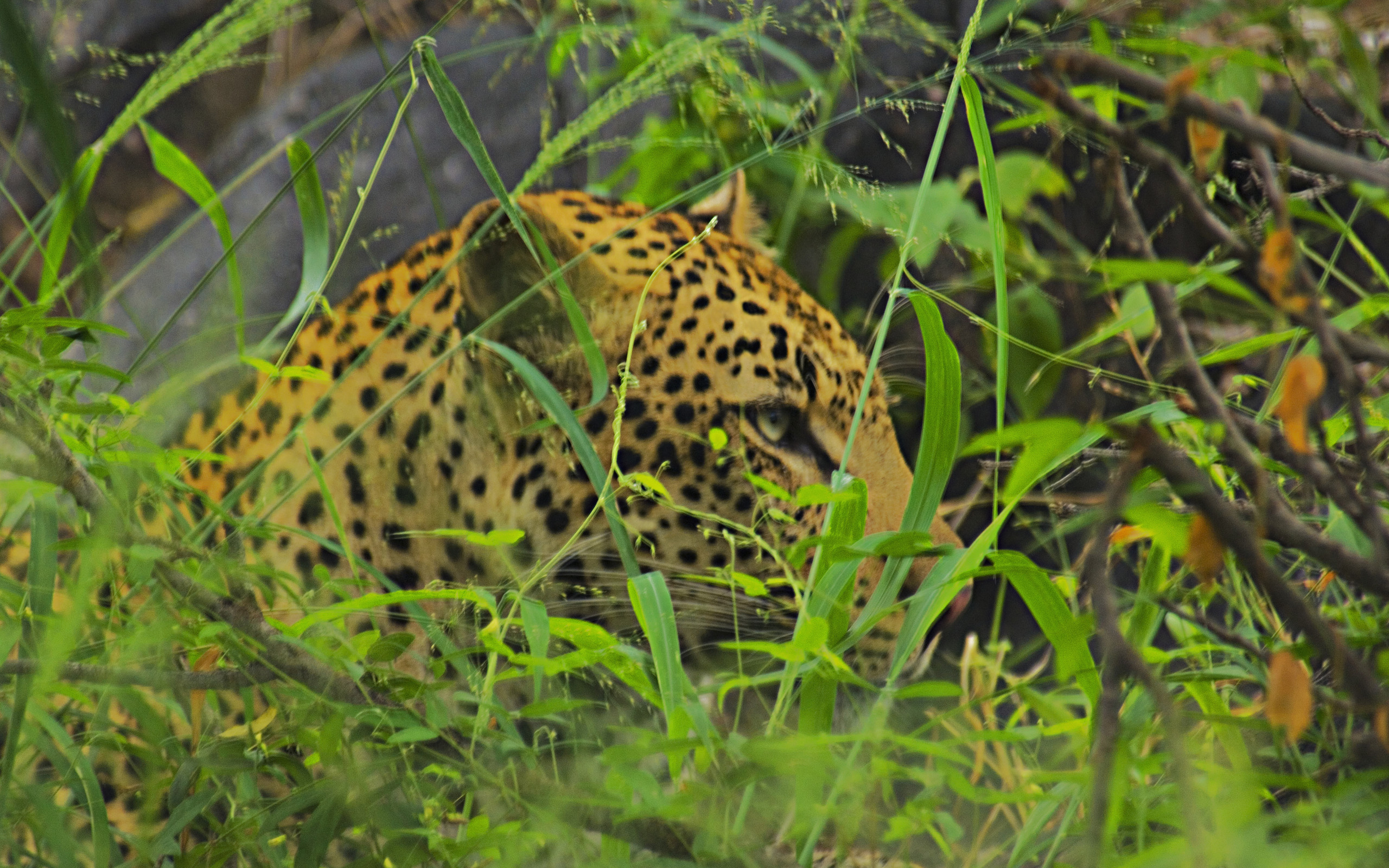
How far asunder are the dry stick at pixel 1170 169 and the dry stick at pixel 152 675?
2.57 ft

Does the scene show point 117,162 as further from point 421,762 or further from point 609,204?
point 421,762

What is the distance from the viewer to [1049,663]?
2346mm

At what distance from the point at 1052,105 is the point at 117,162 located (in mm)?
5044

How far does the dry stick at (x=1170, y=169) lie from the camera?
2.20ft

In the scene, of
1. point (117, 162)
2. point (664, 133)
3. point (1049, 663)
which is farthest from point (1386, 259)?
point (117, 162)

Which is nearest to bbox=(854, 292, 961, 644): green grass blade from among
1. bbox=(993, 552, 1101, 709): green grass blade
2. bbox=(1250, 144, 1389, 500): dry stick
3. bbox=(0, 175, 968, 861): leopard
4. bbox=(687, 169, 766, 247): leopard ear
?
bbox=(993, 552, 1101, 709): green grass blade

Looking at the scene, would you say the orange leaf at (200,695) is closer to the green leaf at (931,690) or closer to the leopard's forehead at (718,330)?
the green leaf at (931,690)

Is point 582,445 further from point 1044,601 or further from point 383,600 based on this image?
point 1044,601

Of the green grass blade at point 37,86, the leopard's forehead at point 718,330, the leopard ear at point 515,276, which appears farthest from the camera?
the leopard's forehead at point 718,330

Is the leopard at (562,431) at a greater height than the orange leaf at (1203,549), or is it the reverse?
the orange leaf at (1203,549)

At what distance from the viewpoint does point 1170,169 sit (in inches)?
26.9

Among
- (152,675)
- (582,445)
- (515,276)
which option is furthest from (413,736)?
(515,276)

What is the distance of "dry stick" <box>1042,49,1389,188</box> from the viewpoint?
2.05 feet

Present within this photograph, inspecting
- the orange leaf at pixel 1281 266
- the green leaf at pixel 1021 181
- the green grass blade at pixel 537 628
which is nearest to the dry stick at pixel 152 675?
the green grass blade at pixel 537 628
